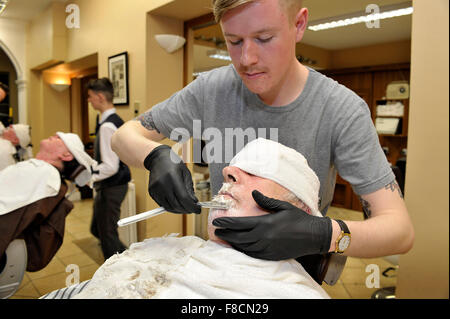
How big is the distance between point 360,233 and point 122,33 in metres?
1.99

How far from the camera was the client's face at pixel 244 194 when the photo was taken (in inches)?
35.9

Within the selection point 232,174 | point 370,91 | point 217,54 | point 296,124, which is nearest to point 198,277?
point 232,174

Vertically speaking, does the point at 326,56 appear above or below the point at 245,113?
above

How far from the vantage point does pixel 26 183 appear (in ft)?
6.17

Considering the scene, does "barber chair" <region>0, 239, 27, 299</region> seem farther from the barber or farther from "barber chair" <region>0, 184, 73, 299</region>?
the barber

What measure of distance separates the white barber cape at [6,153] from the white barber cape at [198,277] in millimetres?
1514

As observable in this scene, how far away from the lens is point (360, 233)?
2.77ft

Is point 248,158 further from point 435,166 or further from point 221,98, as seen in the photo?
point 435,166

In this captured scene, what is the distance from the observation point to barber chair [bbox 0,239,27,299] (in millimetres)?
1772

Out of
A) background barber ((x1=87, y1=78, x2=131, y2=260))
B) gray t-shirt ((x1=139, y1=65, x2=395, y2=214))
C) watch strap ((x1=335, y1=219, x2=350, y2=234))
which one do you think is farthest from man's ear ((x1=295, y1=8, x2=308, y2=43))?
background barber ((x1=87, y1=78, x2=131, y2=260))

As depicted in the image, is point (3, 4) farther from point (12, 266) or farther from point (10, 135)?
point (12, 266)

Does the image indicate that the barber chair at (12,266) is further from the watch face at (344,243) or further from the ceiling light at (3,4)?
the watch face at (344,243)

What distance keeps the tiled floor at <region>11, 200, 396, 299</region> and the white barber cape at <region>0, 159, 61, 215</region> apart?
494mm
